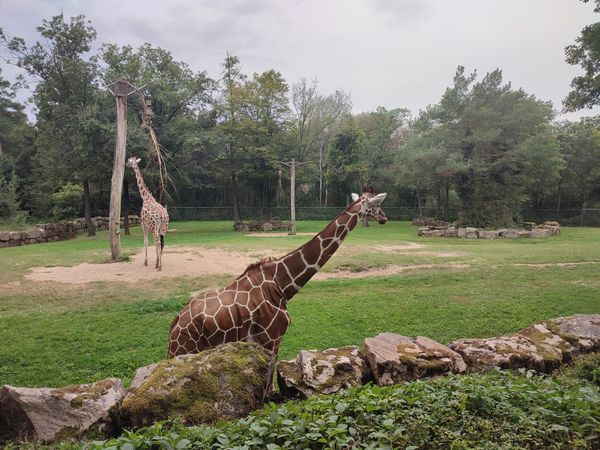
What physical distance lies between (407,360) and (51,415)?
9.28ft

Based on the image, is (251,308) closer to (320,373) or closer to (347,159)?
(320,373)

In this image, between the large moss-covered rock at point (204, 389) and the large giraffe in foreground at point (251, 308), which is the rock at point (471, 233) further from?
the large moss-covered rock at point (204, 389)

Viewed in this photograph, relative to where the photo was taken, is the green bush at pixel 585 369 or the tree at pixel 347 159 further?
the tree at pixel 347 159

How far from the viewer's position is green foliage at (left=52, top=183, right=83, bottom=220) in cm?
2698

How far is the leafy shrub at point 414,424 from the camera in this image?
212cm

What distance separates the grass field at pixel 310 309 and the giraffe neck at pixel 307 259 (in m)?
1.64

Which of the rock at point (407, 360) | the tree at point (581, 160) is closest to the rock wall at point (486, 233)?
the tree at point (581, 160)

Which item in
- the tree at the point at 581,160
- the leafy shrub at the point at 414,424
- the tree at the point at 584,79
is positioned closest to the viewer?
the leafy shrub at the point at 414,424

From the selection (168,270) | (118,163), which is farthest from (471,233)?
(118,163)

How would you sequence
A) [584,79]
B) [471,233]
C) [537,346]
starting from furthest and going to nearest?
[471,233] < [584,79] < [537,346]

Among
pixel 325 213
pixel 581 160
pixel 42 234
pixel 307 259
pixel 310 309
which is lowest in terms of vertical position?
pixel 310 309

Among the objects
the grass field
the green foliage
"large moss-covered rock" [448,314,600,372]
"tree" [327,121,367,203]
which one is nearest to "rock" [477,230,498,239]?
the grass field

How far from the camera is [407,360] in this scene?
11.8ft

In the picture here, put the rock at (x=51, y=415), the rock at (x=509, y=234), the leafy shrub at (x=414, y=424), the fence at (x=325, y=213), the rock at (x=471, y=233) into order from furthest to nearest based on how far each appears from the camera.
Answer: the fence at (x=325, y=213)
the rock at (x=471, y=233)
the rock at (x=509, y=234)
the rock at (x=51, y=415)
the leafy shrub at (x=414, y=424)
